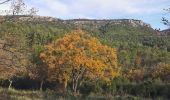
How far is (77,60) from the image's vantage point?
66750 mm

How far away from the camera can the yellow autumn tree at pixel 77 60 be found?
222 ft

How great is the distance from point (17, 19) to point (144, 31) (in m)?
161

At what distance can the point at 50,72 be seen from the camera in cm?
6881

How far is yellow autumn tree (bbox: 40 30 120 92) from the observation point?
2662 inches

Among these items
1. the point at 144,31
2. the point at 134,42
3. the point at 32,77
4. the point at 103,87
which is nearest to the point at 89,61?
the point at 103,87

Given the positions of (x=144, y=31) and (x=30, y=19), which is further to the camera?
(x=144, y=31)

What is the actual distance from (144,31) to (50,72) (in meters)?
104

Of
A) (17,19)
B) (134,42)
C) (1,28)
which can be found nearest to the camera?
(17,19)

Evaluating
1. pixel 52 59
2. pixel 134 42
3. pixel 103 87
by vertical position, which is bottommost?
pixel 103 87

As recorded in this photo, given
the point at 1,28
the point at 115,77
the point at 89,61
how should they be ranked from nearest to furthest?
the point at 1,28
the point at 89,61
the point at 115,77

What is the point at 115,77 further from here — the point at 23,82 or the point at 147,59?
the point at 147,59

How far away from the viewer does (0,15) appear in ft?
31.7

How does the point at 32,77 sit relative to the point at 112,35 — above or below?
below

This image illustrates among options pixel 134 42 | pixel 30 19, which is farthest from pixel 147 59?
pixel 30 19
